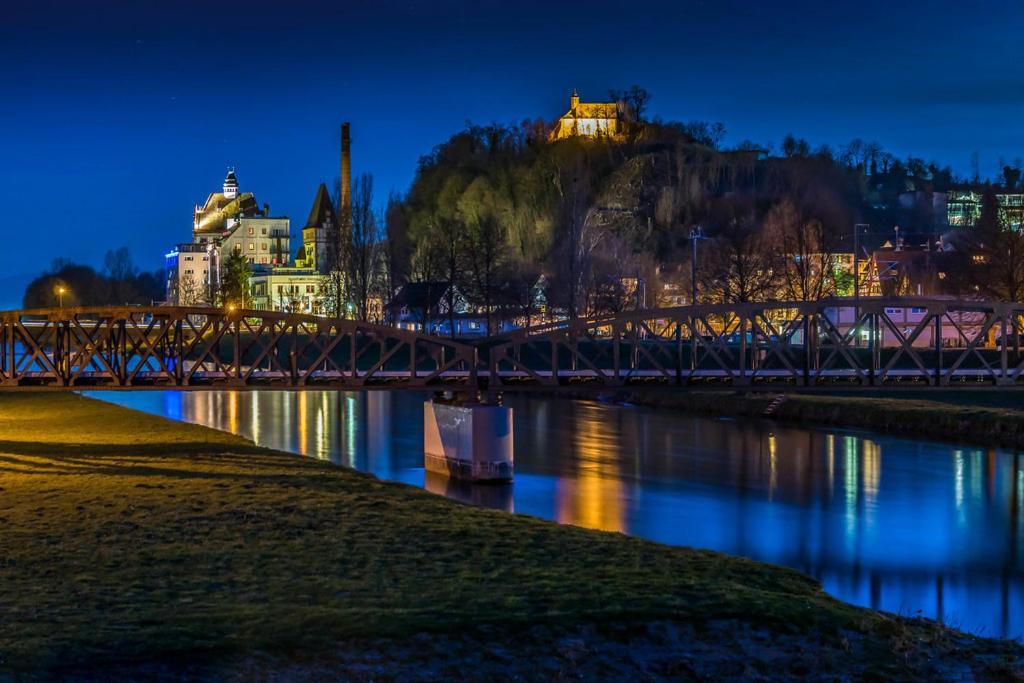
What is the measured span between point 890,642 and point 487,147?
180183 millimetres

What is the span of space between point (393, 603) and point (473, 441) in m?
23.1

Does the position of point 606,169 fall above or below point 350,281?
above

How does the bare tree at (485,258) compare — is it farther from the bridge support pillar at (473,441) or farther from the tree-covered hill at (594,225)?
the bridge support pillar at (473,441)

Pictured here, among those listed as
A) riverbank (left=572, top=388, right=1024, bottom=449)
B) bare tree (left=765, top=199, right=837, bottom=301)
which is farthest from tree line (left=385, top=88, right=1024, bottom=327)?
riverbank (left=572, top=388, right=1024, bottom=449)

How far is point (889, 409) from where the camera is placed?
61.6 m

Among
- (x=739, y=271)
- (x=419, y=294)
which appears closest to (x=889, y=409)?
(x=739, y=271)

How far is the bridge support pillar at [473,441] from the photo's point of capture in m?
40.8

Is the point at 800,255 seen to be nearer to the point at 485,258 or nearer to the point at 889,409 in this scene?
the point at 485,258

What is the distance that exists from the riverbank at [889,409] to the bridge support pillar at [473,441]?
889 centimetres

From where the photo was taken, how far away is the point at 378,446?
2122 inches

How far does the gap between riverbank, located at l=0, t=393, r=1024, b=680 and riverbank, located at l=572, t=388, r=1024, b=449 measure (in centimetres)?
2474

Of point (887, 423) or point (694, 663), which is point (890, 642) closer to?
point (694, 663)

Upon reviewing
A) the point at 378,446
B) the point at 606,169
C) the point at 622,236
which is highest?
the point at 606,169

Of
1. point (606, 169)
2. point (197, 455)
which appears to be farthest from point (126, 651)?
point (606, 169)
